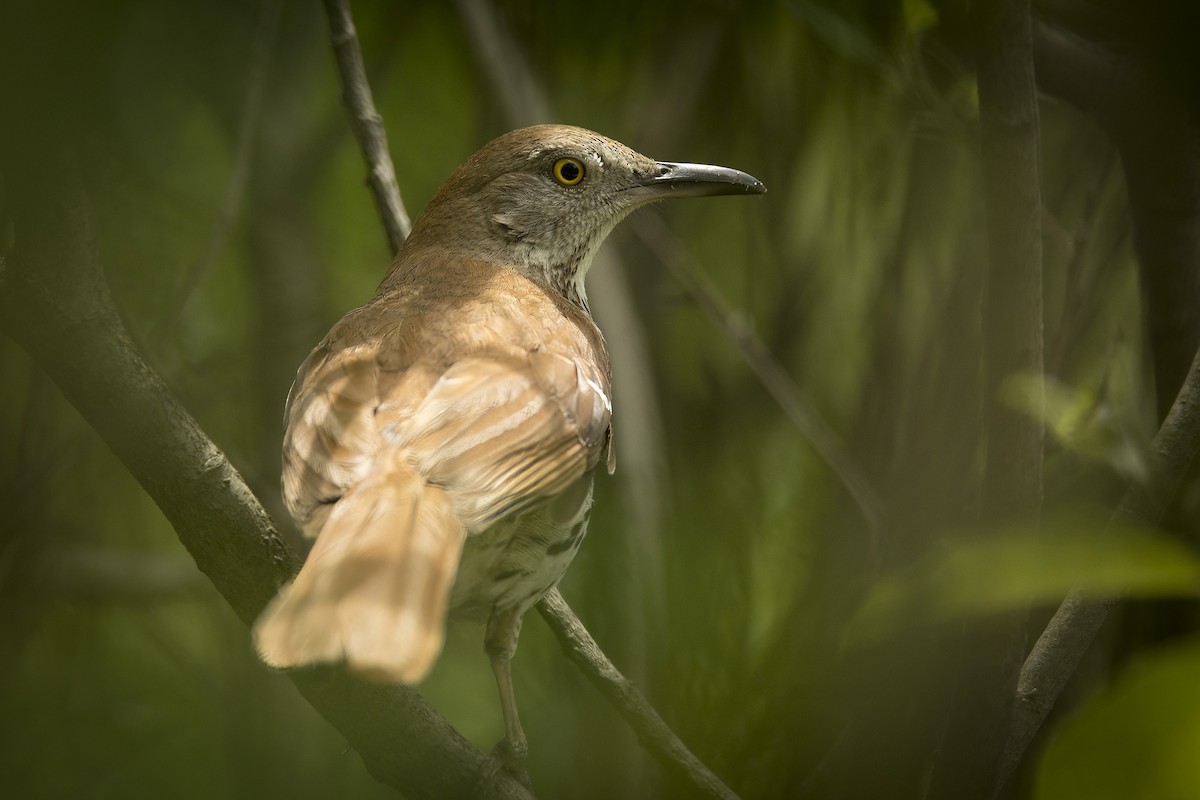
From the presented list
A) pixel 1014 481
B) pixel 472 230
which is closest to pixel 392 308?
pixel 472 230

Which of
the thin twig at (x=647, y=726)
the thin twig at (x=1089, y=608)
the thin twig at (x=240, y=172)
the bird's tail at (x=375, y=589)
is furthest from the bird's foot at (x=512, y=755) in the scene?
the thin twig at (x=240, y=172)

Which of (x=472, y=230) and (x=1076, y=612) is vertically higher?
(x=472, y=230)

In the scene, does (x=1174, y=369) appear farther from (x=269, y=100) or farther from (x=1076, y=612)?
(x=269, y=100)

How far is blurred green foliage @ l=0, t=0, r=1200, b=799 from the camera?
152 inches

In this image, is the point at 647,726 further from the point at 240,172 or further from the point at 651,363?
the point at 240,172

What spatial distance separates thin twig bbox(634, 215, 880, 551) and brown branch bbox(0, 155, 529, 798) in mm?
1953

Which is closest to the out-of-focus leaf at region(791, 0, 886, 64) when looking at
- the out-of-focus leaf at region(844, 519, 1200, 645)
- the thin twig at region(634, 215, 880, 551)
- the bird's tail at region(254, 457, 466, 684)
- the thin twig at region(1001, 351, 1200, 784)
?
the thin twig at region(634, 215, 880, 551)

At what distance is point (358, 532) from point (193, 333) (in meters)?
4.03

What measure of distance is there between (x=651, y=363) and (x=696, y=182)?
124 cm

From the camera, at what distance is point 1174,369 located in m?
3.13

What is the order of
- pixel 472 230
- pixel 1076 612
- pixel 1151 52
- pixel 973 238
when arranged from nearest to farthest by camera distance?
pixel 1076 612 < pixel 1151 52 < pixel 472 230 < pixel 973 238

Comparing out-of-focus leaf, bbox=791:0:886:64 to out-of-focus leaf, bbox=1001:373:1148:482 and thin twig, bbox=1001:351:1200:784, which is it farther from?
thin twig, bbox=1001:351:1200:784

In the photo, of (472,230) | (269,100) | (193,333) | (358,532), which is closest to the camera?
(358,532)

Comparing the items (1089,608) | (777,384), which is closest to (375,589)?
(1089,608)
